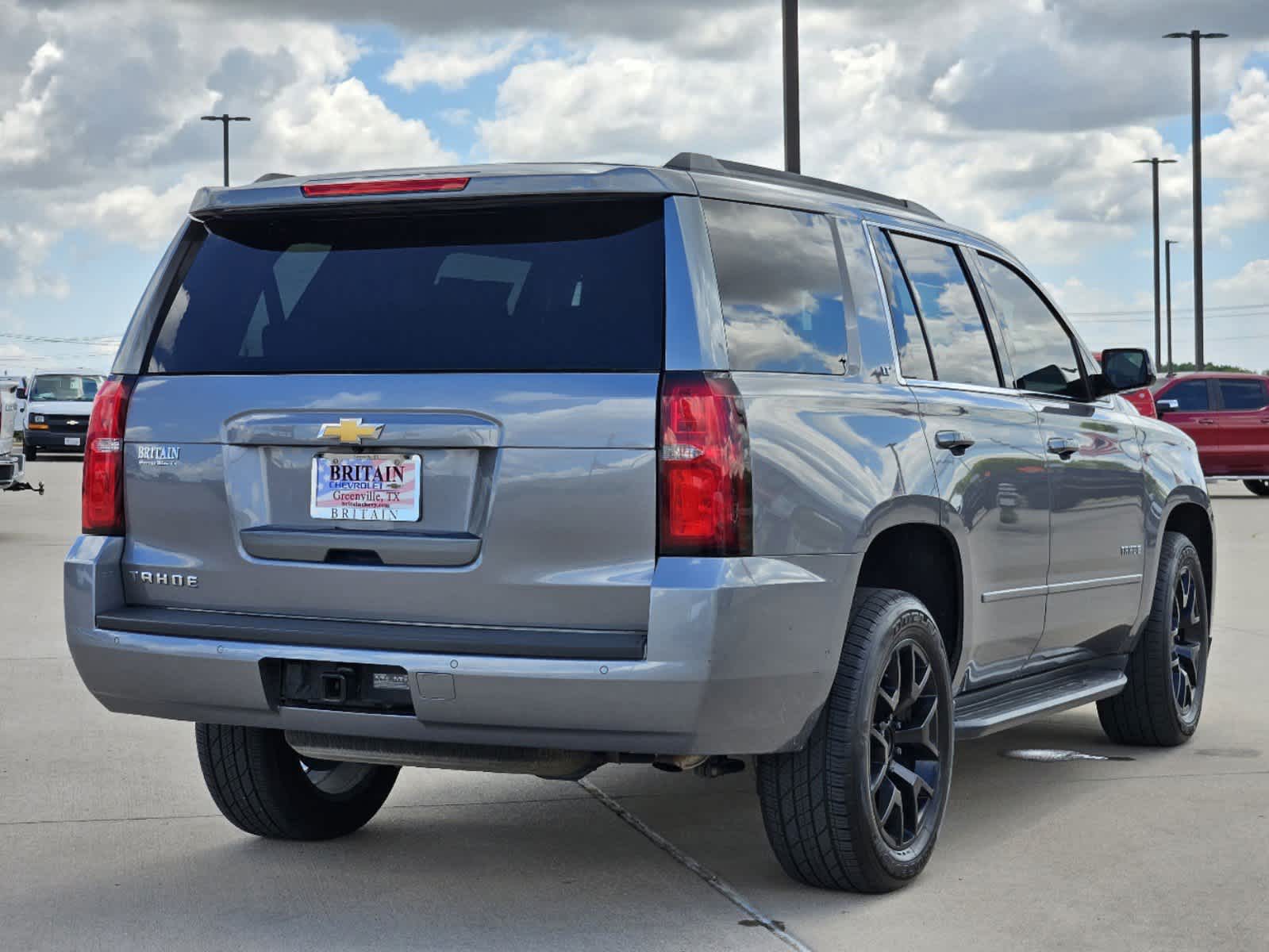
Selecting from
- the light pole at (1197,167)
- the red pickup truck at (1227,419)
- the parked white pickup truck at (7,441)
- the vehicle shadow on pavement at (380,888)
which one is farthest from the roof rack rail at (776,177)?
the light pole at (1197,167)

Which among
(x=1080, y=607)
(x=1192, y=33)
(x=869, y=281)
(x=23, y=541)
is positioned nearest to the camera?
(x=869, y=281)


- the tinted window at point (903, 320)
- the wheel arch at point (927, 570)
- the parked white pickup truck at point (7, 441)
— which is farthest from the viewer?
the parked white pickup truck at point (7, 441)

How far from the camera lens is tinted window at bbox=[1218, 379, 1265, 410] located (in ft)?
86.3

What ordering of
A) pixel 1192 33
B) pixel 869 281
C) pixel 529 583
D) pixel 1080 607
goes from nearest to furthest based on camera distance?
pixel 529 583
pixel 869 281
pixel 1080 607
pixel 1192 33

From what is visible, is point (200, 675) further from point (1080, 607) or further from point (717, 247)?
point (1080, 607)

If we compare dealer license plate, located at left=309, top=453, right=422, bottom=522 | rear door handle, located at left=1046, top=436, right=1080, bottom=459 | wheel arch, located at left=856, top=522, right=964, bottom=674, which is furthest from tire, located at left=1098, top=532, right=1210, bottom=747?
dealer license plate, located at left=309, top=453, right=422, bottom=522

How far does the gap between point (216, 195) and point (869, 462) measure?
6.34 feet

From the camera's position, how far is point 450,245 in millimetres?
4953

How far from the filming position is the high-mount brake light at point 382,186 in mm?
4891

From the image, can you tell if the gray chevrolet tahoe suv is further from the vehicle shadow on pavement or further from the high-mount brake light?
the vehicle shadow on pavement

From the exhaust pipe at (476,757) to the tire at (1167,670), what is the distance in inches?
124

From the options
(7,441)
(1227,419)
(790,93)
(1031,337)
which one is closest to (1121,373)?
(1031,337)

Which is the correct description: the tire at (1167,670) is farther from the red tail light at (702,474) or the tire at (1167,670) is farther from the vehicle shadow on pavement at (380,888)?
the red tail light at (702,474)

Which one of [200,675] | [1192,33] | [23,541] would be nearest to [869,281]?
[200,675]
